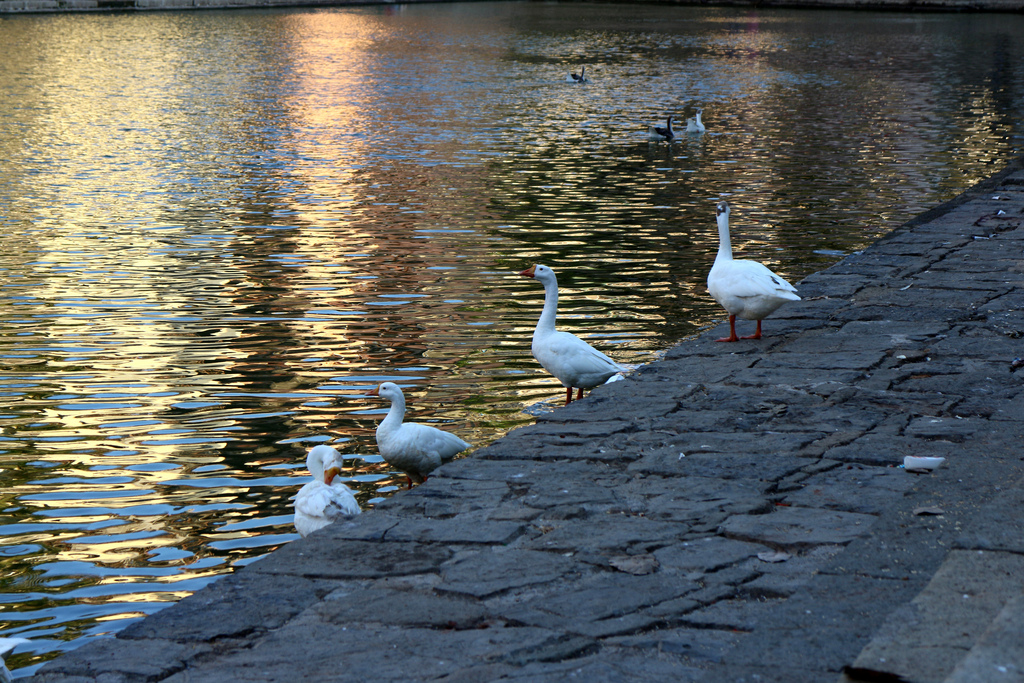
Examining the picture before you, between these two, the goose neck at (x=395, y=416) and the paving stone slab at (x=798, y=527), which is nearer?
the paving stone slab at (x=798, y=527)

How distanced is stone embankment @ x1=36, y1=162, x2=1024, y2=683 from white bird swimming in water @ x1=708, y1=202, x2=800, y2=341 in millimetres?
822

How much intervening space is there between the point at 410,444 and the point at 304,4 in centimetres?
6522

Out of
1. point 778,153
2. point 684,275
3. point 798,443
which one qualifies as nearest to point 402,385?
point 798,443

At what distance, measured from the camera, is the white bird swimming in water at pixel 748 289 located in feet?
26.1

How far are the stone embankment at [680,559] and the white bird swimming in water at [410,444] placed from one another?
19.3 inches

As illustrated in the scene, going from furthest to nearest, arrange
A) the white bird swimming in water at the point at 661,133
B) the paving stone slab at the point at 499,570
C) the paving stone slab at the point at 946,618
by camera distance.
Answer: the white bird swimming in water at the point at 661,133 → the paving stone slab at the point at 499,570 → the paving stone slab at the point at 946,618

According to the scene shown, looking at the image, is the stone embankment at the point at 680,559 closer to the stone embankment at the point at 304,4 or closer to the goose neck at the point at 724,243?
the goose neck at the point at 724,243

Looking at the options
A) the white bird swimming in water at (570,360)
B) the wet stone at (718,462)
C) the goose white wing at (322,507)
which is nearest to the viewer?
the goose white wing at (322,507)

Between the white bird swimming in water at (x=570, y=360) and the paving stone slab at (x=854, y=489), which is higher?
the paving stone slab at (x=854, y=489)

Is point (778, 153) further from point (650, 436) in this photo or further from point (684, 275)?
point (650, 436)

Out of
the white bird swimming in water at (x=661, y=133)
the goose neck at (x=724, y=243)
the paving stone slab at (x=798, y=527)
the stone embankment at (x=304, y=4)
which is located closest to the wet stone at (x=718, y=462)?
the paving stone slab at (x=798, y=527)

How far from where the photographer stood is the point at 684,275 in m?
11.9

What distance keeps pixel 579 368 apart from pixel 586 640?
386cm

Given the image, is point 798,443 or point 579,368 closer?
point 798,443
